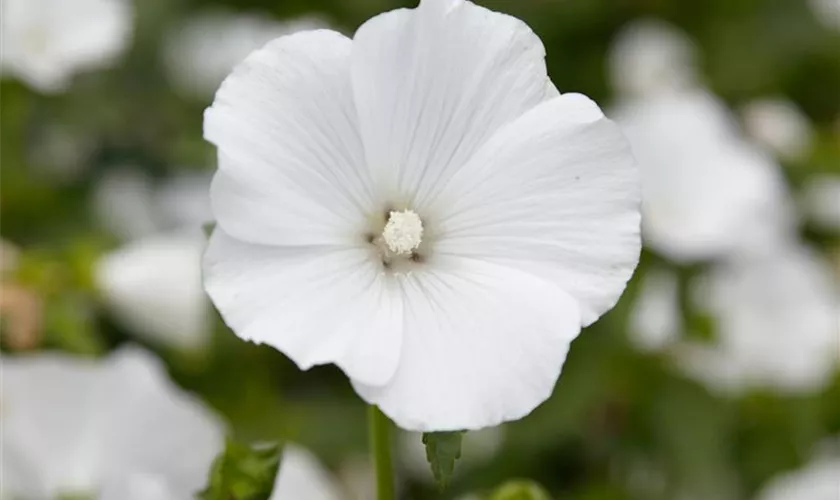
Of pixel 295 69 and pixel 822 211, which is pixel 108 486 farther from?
pixel 822 211

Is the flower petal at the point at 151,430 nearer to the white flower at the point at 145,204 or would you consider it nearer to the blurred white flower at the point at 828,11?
the white flower at the point at 145,204

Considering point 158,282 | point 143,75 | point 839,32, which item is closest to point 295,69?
point 158,282

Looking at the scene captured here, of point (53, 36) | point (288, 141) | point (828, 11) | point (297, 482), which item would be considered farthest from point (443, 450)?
point (828, 11)

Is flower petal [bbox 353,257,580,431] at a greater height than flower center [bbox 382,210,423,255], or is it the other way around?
flower center [bbox 382,210,423,255]

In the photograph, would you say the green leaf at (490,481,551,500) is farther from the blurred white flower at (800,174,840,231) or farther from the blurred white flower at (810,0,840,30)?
the blurred white flower at (810,0,840,30)

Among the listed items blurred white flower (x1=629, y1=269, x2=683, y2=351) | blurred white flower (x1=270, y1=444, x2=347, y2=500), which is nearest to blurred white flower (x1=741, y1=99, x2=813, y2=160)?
blurred white flower (x1=629, y1=269, x2=683, y2=351)
